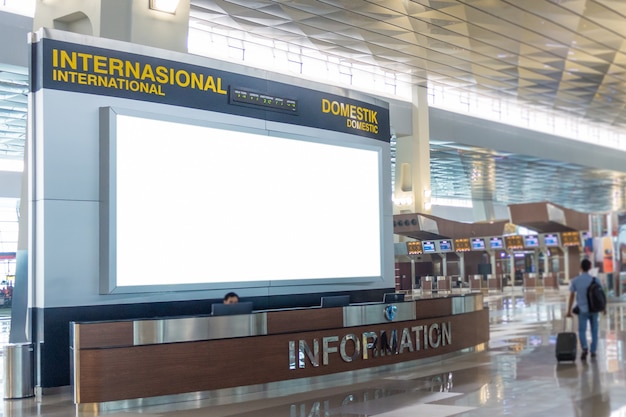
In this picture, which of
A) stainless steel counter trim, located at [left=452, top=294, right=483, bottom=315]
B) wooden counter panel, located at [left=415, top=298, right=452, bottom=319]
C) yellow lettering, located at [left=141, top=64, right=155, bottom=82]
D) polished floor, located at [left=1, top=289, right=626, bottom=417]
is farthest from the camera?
stainless steel counter trim, located at [left=452, top=294, right=483, bottom=315]

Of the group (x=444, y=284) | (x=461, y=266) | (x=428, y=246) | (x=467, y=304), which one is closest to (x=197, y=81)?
(x=467, y=304)

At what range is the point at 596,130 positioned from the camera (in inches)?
1554

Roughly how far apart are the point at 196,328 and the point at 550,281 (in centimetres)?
3689

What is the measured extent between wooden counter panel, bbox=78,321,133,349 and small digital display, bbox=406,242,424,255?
7.74 metres

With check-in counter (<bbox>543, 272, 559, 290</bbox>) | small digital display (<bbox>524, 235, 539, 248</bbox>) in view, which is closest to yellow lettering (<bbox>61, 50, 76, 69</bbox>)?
small digital display (<bbox>524, 235, 539, 248</bbox>)

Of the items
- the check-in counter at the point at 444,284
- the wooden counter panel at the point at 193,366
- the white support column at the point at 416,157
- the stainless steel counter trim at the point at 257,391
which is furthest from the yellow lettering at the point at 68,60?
the white support column at the point at 416,157

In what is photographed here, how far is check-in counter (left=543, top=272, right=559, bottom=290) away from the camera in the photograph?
4262cm

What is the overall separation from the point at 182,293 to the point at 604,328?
11.1 metres

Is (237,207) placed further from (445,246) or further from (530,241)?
(530,241)

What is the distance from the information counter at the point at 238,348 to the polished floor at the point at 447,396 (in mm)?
189

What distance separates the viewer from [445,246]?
17.8 metres

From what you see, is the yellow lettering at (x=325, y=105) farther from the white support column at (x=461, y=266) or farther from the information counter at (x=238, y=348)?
the white support column at (x=461, y=266)

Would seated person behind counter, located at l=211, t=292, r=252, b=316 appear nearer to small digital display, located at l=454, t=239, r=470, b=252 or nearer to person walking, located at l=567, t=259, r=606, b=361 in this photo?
person walking, located at l=567, t=259, r=606, b=361

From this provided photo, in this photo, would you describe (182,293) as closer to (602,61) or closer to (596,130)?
(602,61)
